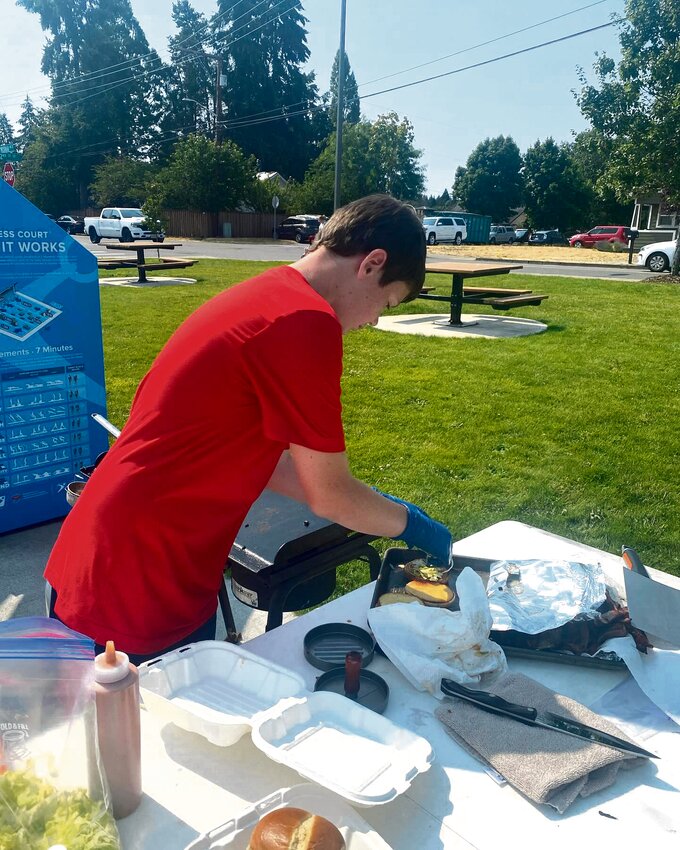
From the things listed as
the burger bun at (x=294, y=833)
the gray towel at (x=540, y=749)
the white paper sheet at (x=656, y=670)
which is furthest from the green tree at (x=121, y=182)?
the burger bun at (x=294, y=833)

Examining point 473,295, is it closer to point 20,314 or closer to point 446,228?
point 20,314

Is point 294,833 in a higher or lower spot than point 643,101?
lower

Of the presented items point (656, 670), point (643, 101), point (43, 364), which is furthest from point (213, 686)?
point (643, 101)

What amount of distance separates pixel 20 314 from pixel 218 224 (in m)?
35.1

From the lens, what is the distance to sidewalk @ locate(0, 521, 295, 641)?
301cm

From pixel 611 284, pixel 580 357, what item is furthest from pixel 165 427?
pixel 611 284

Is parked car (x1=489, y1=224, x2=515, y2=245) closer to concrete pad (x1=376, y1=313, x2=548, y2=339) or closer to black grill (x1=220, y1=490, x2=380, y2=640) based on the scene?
concrete pad (x1=376, y1=313, x2=548, y2=339)

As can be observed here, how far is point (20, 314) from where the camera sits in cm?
340

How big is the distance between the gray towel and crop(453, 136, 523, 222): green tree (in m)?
54.3

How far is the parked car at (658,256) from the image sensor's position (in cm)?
1889

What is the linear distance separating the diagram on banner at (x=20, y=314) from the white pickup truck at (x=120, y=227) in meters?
25.9

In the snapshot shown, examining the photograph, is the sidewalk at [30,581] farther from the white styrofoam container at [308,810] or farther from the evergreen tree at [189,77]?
the evergreen tree at [189,77]

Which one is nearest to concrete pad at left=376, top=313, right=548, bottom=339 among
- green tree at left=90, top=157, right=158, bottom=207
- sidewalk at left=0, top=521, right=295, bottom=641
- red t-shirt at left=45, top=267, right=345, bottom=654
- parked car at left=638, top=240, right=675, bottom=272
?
sidewalk at left=0, top=521, right=295, bottom=641

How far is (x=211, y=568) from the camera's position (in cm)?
159
